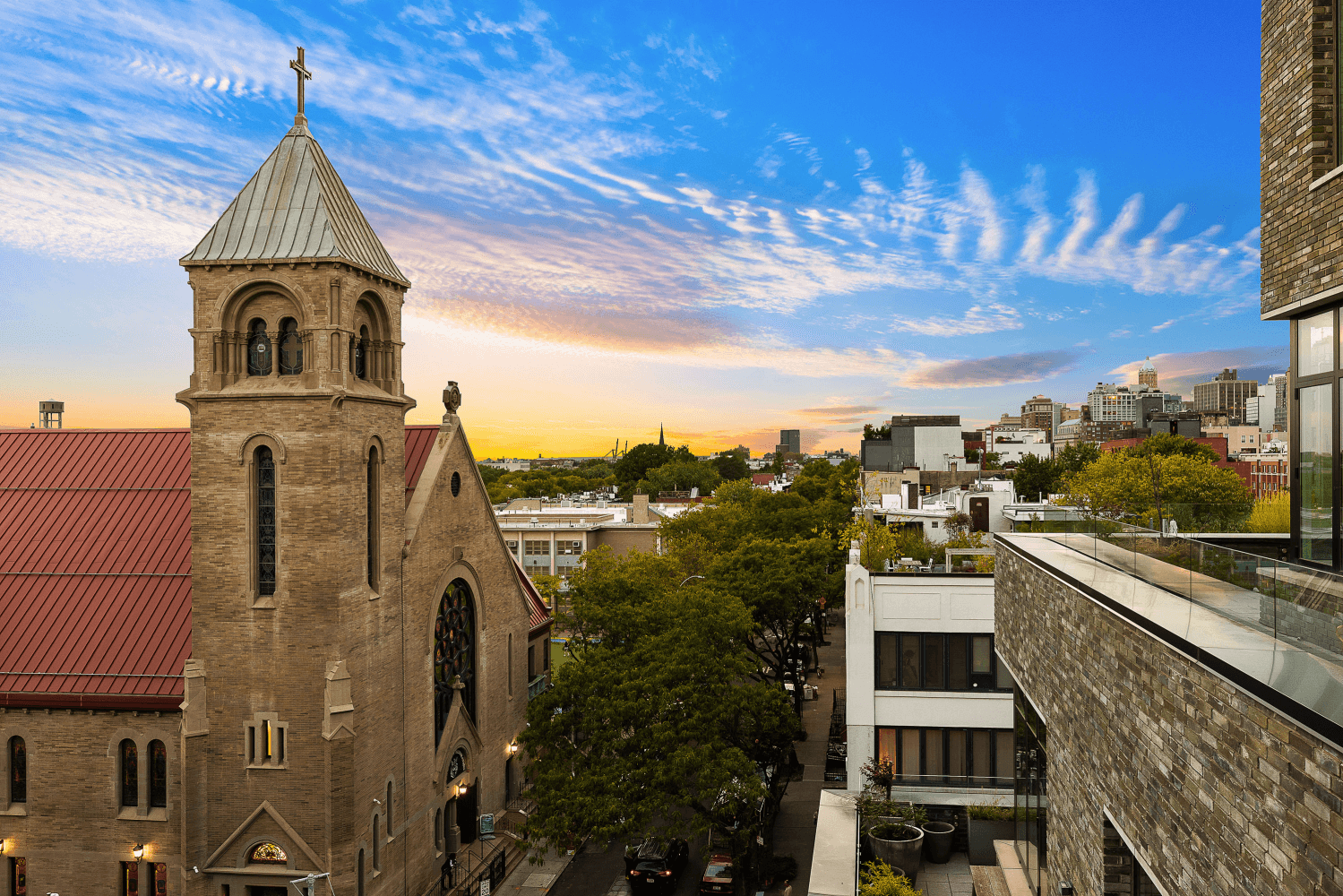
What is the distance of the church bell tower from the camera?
25797mm

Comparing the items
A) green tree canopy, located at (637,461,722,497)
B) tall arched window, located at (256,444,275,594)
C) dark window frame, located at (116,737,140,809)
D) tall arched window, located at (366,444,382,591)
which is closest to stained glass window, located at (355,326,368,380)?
tall arched window, located at (366,444,382,591)

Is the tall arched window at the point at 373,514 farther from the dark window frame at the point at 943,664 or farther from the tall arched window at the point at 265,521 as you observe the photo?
the dark window frame at the point at 943,664

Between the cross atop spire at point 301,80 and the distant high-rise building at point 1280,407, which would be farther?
the distant high-rise building at point 1280,407

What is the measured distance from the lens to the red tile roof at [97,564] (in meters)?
27.7

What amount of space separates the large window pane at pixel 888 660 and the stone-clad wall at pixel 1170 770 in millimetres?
17300

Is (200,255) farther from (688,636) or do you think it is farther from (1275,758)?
(1275,758)

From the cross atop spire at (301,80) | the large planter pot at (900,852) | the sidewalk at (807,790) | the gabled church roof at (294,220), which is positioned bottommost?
the sidewalk at (807,790)

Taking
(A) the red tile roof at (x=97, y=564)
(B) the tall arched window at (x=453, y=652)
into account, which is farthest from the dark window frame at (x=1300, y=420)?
(A) the red tile roof at (x=97, y=564)

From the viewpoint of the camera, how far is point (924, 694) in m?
33.4

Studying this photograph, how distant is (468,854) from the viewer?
107 ft

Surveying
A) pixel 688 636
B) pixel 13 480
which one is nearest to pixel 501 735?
pixel 688 636

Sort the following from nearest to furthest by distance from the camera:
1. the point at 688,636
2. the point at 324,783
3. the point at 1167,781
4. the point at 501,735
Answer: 1. the point at 1167,781
2. the point at 324,783
3. the point at 688,636
4. the point at 501,735

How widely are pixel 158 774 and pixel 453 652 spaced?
406 inches

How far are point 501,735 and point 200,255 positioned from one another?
72.7 ft
